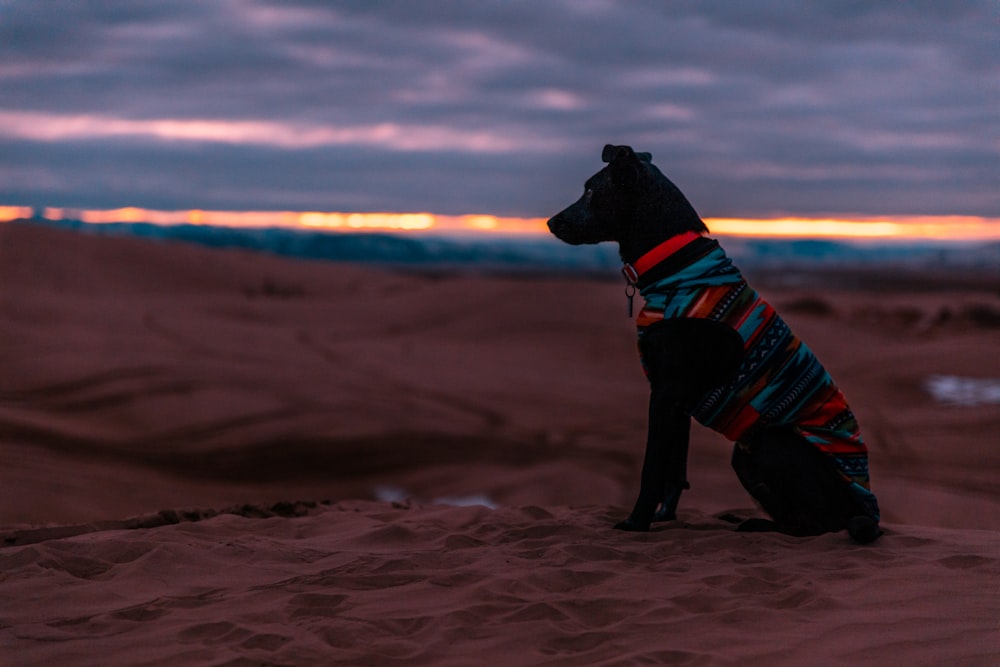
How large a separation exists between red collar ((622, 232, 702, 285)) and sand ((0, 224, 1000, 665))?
1338 mm

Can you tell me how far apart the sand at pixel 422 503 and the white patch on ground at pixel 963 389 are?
17 centimetres

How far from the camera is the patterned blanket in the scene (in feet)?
13.8

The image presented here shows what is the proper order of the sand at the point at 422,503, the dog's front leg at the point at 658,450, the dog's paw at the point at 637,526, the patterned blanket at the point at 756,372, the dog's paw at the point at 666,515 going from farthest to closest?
1. the dog's paw at the point at 666,515
2. the dog's paw at the point at 637,526
3. the dog's front leg at the point at 658,450
4. the patterned blanket at the point at 756,372
5. the sand at the point at 422,503

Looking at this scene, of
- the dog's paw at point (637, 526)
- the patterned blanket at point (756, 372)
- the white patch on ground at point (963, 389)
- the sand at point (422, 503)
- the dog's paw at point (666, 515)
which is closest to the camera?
the sand at point (422, 503)

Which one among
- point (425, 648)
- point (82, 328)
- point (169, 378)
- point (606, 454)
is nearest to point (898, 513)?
point (606, 454)

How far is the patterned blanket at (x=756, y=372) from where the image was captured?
420cm

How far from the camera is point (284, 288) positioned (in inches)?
953

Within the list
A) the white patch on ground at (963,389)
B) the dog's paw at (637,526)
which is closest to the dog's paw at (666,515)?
the dog's paw at (637,526)

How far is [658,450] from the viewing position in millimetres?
4383

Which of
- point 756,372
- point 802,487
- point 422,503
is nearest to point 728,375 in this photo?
point 756,372

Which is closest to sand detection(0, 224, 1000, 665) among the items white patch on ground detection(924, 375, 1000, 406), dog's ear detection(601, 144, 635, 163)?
white patch on ground detection(924, 375, 1000, 406)

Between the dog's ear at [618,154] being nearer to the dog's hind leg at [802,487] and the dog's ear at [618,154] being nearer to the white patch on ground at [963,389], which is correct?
the dog's hind leg at [802,487]

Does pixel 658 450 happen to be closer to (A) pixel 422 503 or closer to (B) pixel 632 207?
(B) pixel 632 207

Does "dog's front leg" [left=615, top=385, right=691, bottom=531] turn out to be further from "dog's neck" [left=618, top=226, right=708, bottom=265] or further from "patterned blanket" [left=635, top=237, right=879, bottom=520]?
"dog's neck" [left=618, top=226, right=708, bottom=265]
